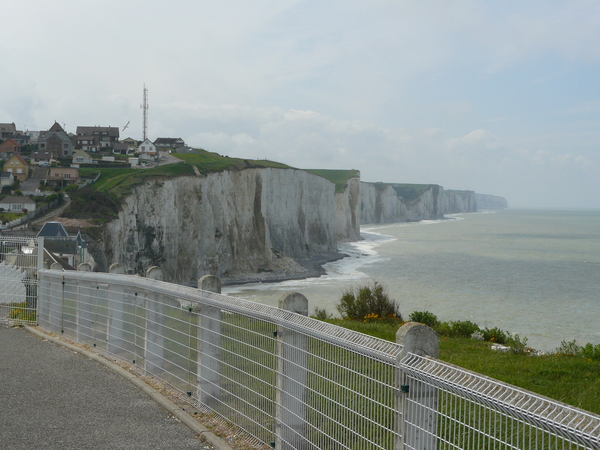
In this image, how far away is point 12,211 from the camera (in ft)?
220

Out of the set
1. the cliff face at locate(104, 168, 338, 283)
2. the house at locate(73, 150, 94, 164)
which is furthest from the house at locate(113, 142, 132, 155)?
the cliff face at locate(104, 168, 338, 283)

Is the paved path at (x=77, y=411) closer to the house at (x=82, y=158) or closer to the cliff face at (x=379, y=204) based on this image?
the house at (x=82, y=158)

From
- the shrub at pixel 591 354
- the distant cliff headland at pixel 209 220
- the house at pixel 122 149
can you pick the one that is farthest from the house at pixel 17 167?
the shrub at pixel 591 354

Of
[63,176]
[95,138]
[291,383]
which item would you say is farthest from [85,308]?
[95,138]

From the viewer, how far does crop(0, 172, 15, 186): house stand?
79.6 m

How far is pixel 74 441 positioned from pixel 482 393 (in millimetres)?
4632

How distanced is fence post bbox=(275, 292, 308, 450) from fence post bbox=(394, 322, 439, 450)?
5.08 ft

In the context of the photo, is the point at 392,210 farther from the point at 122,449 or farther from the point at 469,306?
the point at 122,449

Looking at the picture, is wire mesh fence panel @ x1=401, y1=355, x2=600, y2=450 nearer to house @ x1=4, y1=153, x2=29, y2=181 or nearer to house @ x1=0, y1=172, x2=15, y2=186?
house @ x1=0, y1=172, x2=15, y2=186

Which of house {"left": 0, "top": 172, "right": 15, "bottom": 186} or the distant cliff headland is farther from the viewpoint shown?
house {"left": 0, "top": 172, "right": 15, "bottom": 186}

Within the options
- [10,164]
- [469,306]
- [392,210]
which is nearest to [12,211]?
[10,164]

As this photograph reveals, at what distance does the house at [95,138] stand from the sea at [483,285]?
2066 inches

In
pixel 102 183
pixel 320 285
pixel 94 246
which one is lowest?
pixel 320 285

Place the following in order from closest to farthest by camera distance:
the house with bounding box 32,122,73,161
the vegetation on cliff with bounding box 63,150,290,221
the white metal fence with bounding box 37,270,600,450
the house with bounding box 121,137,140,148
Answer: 1. the white metal fence with bounding box 37,270,600,450
2. the vegetation on cliff with bounding box 63,150,290,221
3. the house with bounding box 32,122,73,161
4. the house with bounding box 121,137,140,148
